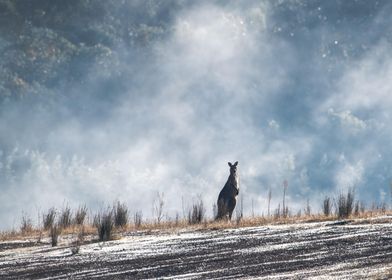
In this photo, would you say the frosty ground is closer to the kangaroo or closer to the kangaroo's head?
the kangaroo

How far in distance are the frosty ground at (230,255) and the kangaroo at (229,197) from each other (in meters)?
4.19

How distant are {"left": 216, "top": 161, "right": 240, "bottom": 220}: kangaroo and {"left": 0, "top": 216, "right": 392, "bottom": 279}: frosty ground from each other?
13.7 feet

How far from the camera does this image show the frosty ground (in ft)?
30.7

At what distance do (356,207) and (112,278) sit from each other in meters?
9.47

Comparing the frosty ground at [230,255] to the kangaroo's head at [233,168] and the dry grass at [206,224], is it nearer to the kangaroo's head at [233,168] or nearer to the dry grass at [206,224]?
the dry grass at [206,224]

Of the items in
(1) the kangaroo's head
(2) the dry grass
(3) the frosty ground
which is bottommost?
(3) the frosty ground

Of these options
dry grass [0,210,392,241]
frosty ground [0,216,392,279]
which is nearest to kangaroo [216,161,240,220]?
dry grass [0,210,392,241]

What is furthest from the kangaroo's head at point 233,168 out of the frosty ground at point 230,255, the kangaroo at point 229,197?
the frosty ground at point 230,255

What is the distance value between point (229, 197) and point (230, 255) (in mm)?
10266

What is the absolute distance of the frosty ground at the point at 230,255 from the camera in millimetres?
9352

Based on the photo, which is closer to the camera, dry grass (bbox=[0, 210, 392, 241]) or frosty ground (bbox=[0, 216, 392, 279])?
frosty ground (bbox=[0, 216, 392, 279])

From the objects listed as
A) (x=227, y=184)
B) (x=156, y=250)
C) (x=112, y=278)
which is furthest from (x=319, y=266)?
(x=227, y=184)

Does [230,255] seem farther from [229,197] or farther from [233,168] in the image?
[233,168]

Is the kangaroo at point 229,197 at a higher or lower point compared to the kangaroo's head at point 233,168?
lower
